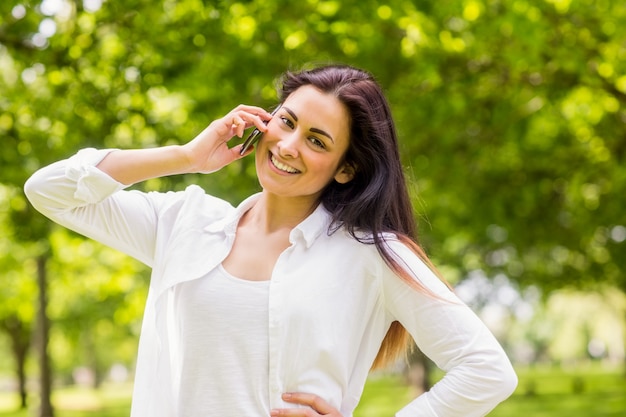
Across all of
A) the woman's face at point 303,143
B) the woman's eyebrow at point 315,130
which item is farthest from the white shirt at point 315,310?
the woman's eyebrow at point 315,130

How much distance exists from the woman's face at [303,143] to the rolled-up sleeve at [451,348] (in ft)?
A: 1.14

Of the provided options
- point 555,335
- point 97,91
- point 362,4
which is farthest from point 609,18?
point 555,335

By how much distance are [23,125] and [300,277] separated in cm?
791

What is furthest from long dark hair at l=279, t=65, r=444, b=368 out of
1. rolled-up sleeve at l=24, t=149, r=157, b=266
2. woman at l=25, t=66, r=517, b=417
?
rolled-up sleeve at l=24, t=149, r=157, b=266

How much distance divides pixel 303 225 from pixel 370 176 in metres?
0.28

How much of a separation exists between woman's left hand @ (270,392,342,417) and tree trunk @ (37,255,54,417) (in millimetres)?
16038

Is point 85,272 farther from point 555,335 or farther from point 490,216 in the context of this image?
point 555,335

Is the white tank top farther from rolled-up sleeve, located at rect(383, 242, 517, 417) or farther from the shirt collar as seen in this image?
rolled-up sleeve, located at rect(383, 242, 517, 417)

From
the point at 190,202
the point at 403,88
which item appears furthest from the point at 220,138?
the point at 403,88

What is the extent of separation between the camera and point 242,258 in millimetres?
2793

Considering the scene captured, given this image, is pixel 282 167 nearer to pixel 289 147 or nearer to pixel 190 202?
pixel 289 147

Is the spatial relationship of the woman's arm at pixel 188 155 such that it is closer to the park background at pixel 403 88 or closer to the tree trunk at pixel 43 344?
the park background at pixel 403 88

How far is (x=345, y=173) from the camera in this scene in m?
2.92

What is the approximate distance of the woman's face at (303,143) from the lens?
2.79m
